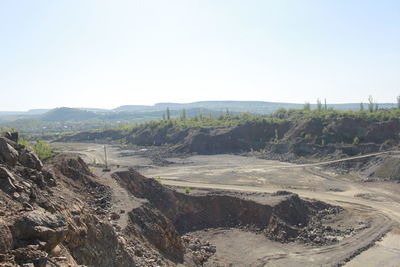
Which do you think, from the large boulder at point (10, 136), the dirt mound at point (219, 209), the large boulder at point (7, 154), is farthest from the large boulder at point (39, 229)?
the dirt mound at point (219, 209)

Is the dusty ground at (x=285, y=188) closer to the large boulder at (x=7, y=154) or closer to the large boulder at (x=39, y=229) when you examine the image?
the large boulder at (x=7, y=154)

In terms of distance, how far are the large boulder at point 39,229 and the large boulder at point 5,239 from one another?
37 centimetres

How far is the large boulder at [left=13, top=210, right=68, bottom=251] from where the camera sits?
11016mm

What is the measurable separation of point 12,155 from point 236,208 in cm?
2255

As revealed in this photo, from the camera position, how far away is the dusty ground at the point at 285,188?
27.6m

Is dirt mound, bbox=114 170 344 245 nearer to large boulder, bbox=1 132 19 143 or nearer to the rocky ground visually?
the rocky ground

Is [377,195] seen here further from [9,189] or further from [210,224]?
[9,189]

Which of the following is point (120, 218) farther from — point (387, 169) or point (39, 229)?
point (387, 169)

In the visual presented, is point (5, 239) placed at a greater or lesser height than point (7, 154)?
lesser

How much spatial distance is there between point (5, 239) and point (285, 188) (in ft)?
148

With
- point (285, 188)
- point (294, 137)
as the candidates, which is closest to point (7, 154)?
point (285, 188)

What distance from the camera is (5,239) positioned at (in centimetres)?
1022

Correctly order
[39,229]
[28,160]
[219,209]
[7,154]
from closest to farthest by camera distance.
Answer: [39,229] → [7,154] → [28,160] → [219,209]

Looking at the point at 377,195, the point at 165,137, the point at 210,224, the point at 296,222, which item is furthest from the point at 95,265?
the point at 165,137
